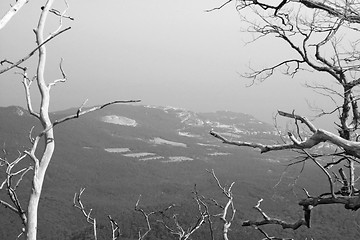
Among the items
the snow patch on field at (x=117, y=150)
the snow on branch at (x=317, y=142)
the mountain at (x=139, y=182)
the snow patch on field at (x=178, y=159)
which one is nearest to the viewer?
the snow on branch at (x=317, y=142)

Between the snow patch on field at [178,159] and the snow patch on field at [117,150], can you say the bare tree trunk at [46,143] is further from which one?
the snow patch on field at [117,150]

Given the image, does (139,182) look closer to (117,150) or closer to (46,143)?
(117,150)

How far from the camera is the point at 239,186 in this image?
121 m

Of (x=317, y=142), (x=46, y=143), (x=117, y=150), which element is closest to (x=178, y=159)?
(x=117, y=150)

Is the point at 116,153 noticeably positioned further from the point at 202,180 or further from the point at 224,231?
the point at 224,231

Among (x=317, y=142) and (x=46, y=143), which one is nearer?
(x=317, y=142)

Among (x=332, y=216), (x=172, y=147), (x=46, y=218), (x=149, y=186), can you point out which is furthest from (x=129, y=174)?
(x=332, y=216)

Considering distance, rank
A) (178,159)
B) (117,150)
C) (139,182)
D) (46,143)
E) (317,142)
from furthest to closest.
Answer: (117,150), (178,159), (139,182), (46,143), (317,142)

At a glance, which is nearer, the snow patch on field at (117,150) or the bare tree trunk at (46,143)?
the bare tree trunk at (46,143)

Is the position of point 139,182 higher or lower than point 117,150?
lower

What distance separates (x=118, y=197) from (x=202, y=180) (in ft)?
105

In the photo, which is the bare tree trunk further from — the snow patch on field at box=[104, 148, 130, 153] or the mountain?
the snow patch on field at box=[104, 148, 130, 153]

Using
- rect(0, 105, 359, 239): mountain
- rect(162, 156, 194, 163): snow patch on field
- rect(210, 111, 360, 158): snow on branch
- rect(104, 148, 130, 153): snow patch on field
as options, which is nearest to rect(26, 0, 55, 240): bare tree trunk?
rect(210, 111, 360, 158): snow on branch

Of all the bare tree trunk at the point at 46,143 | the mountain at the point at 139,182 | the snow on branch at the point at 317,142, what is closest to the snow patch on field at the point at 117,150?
the mountain at the point at 139,182
